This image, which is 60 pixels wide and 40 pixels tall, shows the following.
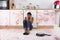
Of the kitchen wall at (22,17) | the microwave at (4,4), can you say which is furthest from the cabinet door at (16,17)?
the microwave at (4,4)

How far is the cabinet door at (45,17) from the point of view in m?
4.15

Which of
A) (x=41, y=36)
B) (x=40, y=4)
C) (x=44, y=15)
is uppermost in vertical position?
(x=40, y=4)

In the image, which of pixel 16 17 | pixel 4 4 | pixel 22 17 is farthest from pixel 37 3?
pixel 4 4

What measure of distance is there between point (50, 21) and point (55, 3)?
53 centimetres

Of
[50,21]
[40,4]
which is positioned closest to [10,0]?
[40,4]

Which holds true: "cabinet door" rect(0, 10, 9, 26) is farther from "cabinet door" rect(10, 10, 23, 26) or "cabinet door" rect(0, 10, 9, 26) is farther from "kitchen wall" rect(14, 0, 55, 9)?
"kitchen wall" rect(14, 0, 55, 9)

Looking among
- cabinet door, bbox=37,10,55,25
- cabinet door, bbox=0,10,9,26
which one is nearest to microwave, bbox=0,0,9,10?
cabinet door, bbox=0,10,9,26

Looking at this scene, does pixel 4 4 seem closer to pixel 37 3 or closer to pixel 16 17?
pixel 16 17

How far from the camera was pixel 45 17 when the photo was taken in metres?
4.19

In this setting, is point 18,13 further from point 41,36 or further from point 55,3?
point 41,36

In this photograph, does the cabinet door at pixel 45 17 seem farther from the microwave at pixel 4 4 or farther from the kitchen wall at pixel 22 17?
the microwave at pixel 4 4

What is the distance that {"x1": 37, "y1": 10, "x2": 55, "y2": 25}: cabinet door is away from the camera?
415 centimetres

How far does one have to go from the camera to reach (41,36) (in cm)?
278

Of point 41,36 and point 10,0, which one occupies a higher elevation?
point 10,0
